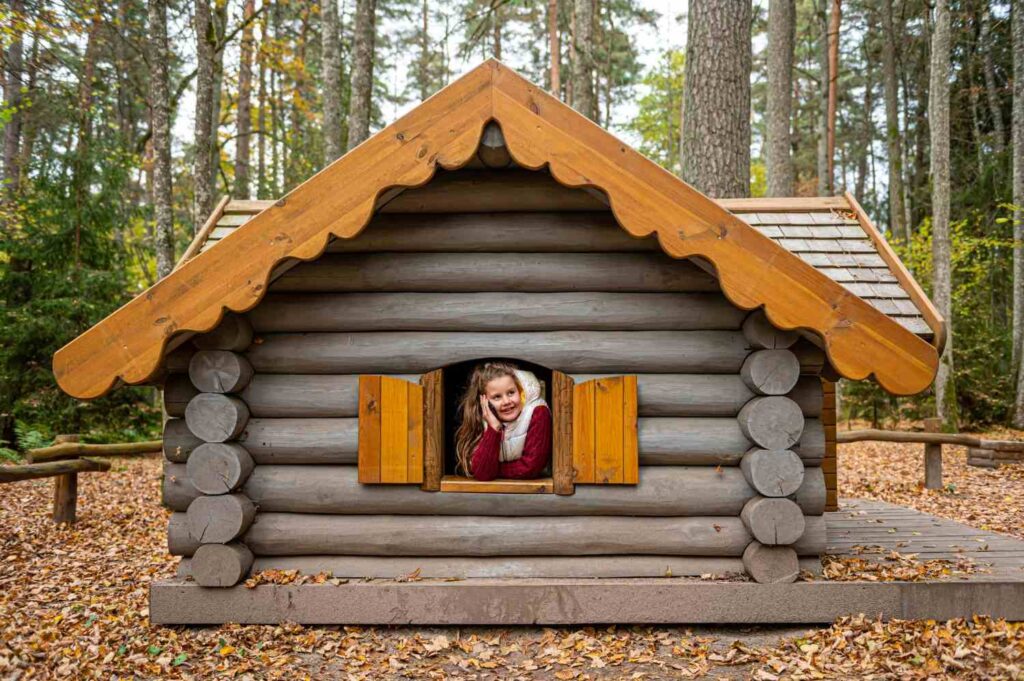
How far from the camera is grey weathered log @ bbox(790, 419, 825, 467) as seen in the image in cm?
504

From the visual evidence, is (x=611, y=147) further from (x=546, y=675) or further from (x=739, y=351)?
(x=546, y=675)

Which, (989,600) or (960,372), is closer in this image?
(989,600)

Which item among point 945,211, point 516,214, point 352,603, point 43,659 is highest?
point 945,211

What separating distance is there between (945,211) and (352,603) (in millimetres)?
14022

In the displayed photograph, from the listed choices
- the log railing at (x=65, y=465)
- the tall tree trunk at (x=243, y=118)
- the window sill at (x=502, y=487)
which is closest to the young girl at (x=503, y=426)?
the window sill at (x=502, y=487)

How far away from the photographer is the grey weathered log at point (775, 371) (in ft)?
15.6

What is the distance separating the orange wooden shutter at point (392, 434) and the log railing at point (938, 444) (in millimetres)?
7232

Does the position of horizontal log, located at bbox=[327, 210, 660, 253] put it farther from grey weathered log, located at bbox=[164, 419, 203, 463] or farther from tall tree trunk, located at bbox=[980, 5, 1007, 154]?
tall tree trunk, located at bbox=[980, 5, 1007, 154]

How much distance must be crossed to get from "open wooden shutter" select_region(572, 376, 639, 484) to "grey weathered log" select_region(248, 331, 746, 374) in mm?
262

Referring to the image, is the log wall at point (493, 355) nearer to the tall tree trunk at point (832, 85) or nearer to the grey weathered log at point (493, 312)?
the grey weathered log at point (493, 312)

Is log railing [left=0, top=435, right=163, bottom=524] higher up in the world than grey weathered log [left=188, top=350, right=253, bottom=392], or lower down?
lower down

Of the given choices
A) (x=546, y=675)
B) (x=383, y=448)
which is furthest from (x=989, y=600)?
(x=383, y=448)

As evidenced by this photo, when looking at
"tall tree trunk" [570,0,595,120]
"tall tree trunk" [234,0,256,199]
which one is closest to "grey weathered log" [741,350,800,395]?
"tall tree trunk" [570,0,595,120]

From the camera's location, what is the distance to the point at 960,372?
48.0 ft
